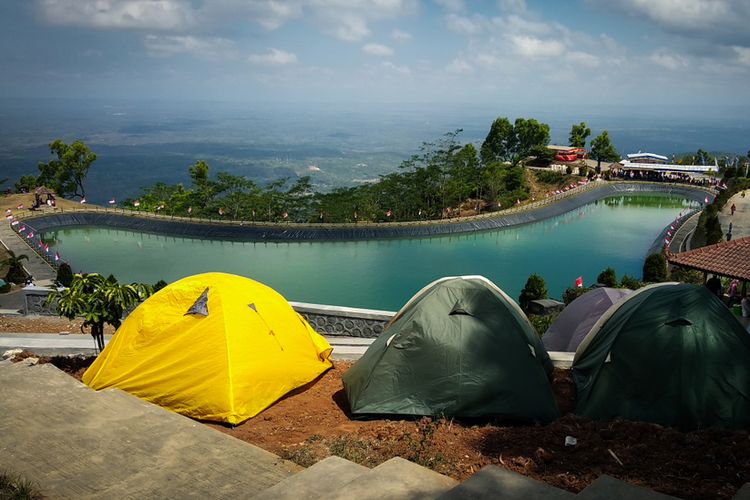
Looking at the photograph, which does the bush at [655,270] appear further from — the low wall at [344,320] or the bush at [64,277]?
the bush at [64,277]

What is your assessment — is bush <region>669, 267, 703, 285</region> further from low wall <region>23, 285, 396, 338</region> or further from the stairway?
the stairway

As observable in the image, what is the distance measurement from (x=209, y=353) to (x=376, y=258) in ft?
69.5

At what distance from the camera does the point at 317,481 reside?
173 inches

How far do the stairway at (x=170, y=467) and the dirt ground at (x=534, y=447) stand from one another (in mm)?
1050

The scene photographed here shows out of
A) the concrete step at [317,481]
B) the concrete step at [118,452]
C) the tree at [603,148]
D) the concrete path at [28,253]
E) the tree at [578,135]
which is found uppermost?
the tree at [578,135]

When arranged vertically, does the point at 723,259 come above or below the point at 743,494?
above

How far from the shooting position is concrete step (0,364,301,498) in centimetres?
464

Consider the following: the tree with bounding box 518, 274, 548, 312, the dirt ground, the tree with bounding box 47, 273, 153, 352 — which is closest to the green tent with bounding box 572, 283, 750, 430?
the dirt ground

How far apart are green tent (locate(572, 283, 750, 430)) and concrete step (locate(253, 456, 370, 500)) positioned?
431 cm

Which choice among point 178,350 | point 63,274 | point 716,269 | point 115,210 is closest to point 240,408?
point 178,350

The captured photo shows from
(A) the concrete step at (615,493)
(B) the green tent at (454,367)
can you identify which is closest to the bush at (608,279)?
(B) the green tent at (454,367)

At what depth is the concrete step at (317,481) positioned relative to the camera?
13.7 ft

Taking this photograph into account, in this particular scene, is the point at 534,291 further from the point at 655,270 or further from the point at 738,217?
the point at 738,217

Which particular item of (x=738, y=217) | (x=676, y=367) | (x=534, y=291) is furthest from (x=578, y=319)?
(x=738, y=217)
